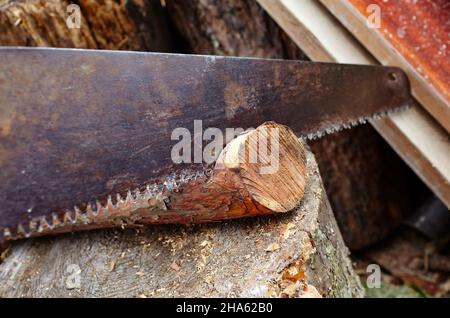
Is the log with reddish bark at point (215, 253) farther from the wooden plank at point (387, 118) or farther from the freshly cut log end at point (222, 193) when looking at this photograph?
the wooden plank at point (387, 118)

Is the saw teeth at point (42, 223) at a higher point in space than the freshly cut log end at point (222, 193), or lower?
lower

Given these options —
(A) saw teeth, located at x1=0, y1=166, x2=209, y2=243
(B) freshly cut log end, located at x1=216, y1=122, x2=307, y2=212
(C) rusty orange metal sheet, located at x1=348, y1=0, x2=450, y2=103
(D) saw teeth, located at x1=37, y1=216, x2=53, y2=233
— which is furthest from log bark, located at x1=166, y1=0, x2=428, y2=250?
(D) saw teeth, located at x1=37, y1=216, x2=53, y2=233

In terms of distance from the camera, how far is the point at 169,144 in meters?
1.66

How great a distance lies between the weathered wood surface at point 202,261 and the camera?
1.45 m

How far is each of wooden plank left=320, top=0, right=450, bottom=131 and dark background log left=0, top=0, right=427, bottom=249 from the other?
561 mm

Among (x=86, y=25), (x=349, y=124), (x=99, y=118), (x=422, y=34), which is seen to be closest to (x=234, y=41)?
(x=86, y=25)

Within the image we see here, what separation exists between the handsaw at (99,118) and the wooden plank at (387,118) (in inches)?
24.5

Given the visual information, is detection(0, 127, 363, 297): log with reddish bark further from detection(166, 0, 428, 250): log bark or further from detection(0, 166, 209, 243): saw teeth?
detection(166, 0, 428, 250): log bark

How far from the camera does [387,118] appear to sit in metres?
2.28

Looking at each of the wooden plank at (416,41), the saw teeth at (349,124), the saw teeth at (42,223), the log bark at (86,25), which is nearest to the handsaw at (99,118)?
the saw teeth at (42,223)

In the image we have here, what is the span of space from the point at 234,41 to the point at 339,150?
87cm

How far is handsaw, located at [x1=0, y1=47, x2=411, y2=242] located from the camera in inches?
60.0

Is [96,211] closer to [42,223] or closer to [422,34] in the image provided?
[42,223]
